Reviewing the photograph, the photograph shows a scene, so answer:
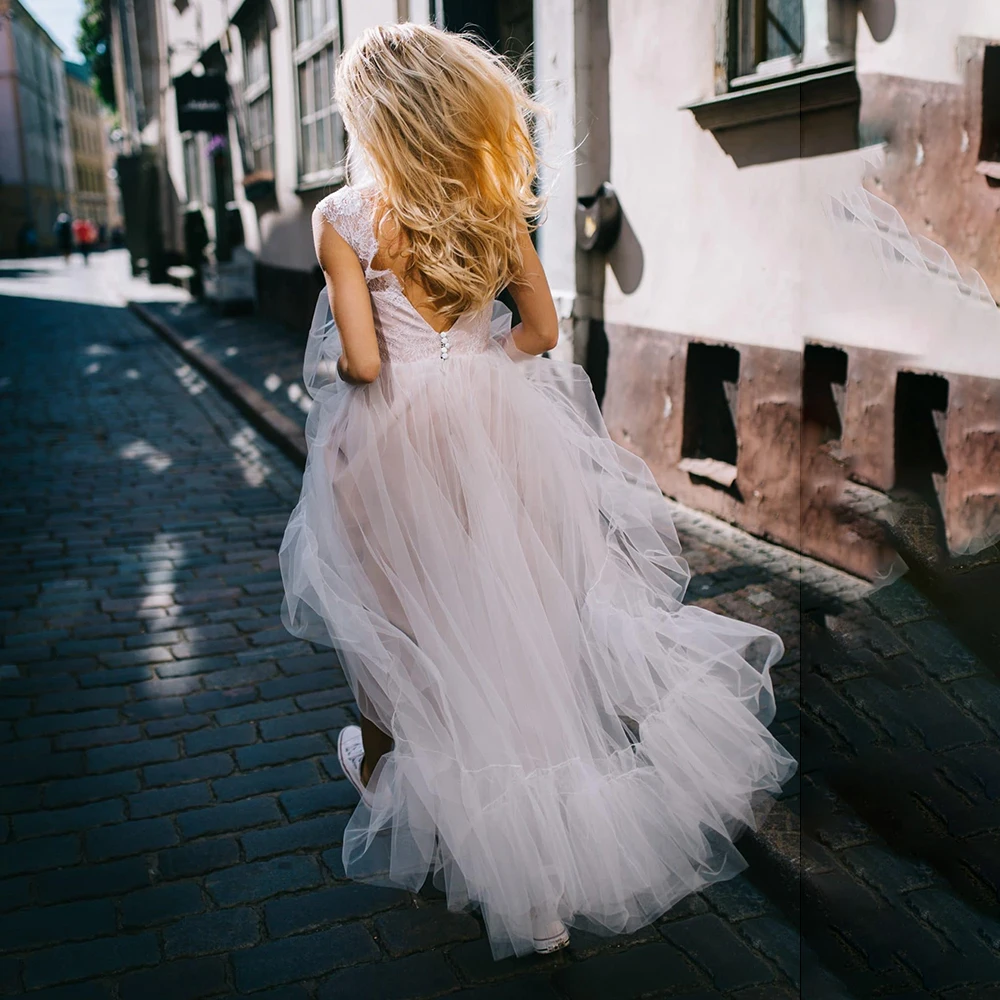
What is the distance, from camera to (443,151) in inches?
90.1

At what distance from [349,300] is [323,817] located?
152 cm

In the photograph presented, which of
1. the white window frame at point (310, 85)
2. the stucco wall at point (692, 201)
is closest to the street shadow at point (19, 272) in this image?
the white window frame at point (310, 85)

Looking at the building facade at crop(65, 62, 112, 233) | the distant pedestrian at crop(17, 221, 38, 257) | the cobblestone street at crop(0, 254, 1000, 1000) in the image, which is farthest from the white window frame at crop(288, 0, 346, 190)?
the building facade at crop(65, 62, 112, 233)

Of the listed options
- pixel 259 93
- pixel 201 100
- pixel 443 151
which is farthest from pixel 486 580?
pixel 201 100

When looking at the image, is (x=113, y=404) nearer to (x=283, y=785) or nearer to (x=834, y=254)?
(x=283, y=785)

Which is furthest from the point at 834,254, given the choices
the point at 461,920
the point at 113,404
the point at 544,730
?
the point at 113,404

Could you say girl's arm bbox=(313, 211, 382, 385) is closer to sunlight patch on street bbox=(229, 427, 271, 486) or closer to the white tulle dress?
the white tulle dress

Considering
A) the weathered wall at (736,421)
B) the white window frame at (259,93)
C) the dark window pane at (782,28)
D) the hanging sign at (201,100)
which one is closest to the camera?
the dark window pane at (782,28)

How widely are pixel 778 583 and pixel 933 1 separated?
9.03 feet

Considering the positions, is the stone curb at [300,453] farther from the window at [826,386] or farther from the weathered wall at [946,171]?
the weathered wall at [946,171]

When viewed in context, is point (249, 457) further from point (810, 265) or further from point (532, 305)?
point (810, 265)

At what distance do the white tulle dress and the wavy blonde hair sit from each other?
4.0 inches

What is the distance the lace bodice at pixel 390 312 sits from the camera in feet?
7.79

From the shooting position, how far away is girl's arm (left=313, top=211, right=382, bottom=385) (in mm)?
2369
